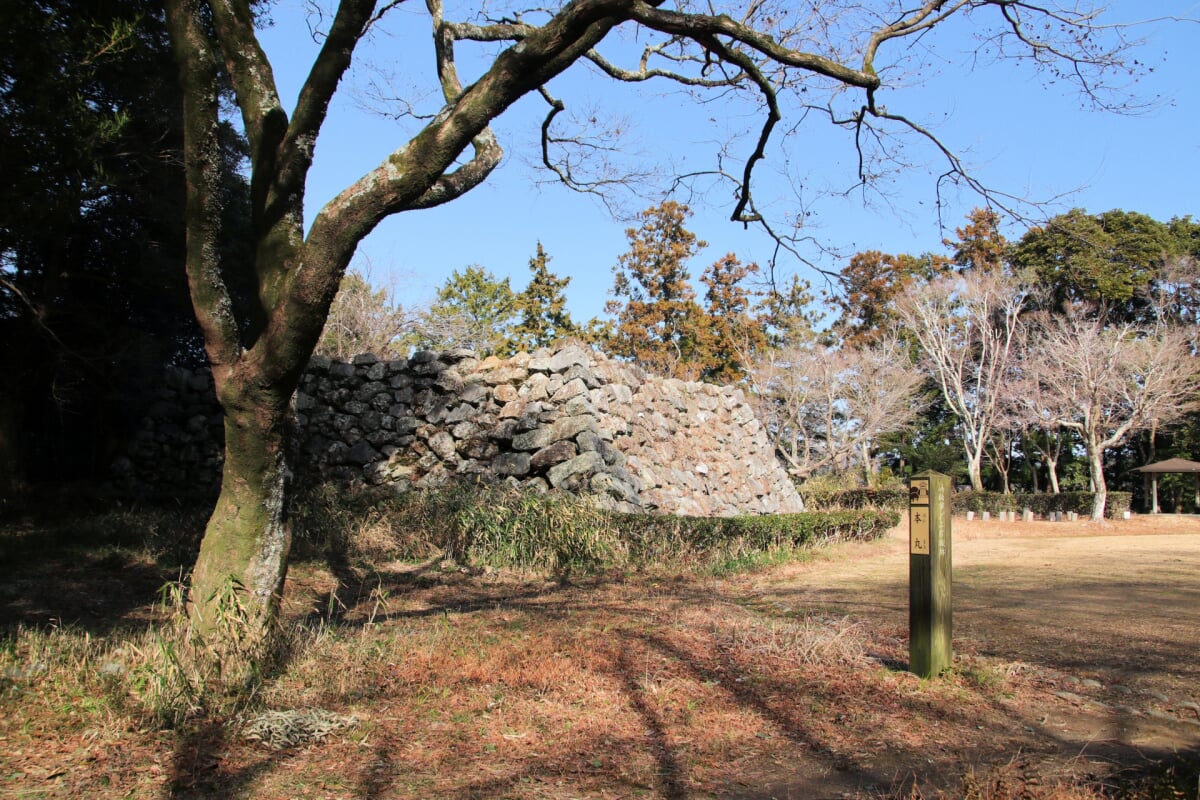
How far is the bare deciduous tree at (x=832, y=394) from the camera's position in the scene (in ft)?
86.8

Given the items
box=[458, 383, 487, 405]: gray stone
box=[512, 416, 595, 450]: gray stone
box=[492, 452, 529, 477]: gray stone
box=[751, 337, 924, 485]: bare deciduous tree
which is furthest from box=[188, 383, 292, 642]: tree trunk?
box=[751, 337, 924, 485]: bare deciduous tree

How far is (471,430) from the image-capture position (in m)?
12.6

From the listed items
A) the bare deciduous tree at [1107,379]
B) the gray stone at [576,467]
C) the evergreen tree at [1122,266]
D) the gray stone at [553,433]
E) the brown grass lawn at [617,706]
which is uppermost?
the evergreen tree at [1122,266]

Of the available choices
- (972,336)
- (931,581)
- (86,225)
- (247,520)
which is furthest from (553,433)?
(972,336)

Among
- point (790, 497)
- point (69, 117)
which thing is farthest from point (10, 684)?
point (790, 497)

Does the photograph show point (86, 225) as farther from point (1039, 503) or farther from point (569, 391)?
point (1039, 503)

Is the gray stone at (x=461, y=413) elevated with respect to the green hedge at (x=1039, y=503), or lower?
elevated

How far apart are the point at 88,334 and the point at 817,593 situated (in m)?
9.79

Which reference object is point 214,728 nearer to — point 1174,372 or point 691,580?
point 691,580

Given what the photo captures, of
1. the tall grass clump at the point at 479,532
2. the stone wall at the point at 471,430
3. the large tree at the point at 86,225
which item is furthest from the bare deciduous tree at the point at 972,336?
the large tree at the point at 86,225

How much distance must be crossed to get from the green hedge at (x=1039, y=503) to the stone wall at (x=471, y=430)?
12.6 meters

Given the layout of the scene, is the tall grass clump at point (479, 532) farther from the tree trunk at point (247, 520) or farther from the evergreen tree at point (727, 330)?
the evergreen tree at point (727, 330)

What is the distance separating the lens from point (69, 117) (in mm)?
7375

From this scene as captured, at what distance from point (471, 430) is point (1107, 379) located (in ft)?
59.9
